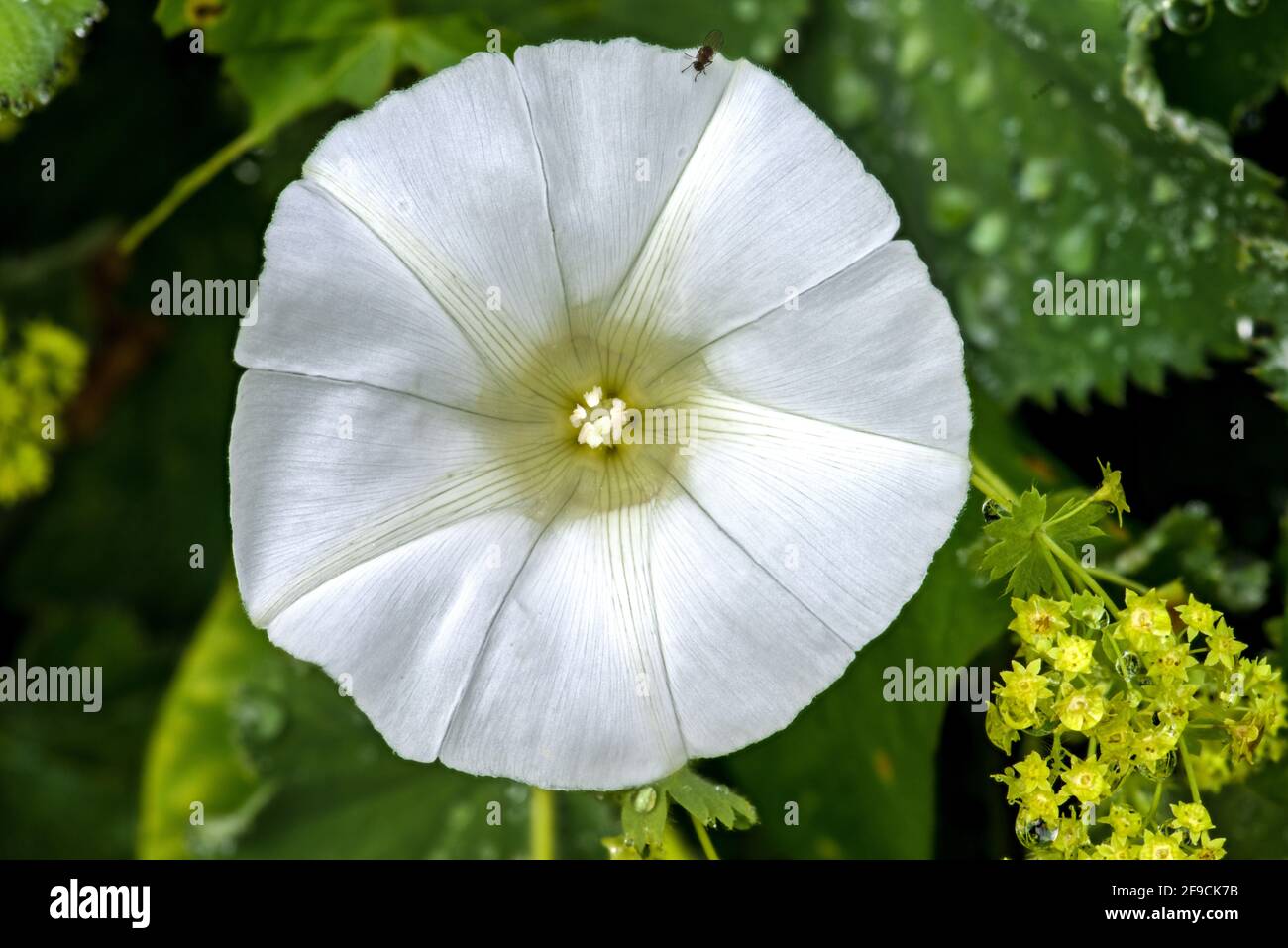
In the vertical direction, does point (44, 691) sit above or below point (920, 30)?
below

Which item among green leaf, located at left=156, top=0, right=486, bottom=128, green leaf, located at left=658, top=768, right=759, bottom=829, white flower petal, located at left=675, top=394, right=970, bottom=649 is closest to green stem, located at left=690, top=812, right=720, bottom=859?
green leaf, located at left=658, top=768, right=759, bottom=829

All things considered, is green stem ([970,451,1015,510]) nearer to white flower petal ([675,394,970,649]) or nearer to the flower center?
white flower petal ([675,394,970,649])

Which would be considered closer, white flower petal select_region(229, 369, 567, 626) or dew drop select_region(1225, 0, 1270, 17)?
white flower petal select_region(229, 369, 567, 626)

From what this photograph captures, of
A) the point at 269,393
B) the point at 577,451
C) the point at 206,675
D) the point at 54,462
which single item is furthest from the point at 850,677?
the point at 54,462

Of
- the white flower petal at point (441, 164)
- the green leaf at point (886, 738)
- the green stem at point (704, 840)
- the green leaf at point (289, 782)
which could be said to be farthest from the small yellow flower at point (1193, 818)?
the white flower petal at point (441, 164)

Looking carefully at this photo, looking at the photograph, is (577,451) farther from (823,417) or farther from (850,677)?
(850,677)

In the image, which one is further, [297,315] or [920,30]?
[920,30]

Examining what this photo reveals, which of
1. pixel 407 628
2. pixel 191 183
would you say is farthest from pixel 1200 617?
pixel 191 183
